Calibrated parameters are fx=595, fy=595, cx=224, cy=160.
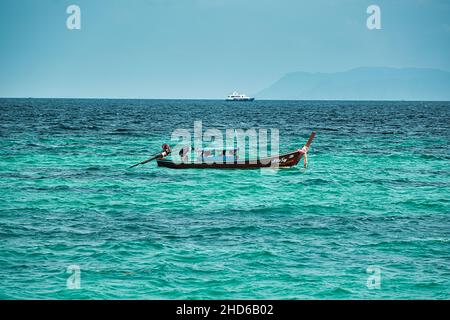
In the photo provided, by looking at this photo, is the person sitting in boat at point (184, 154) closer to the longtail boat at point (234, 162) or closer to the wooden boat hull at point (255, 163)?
the longtail boat at point (234, 162)

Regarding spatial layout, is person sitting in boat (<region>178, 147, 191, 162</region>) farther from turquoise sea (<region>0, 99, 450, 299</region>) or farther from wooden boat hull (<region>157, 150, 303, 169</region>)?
turquoise sea (<region>0, 99, 450, 299</region>)

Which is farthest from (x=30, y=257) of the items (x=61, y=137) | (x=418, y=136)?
(x=418, y=136)

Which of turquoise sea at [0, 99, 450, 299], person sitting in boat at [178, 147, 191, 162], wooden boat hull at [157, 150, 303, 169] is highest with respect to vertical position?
person sitting in boat at [178, 147, 191, 162]

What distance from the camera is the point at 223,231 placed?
24.2m

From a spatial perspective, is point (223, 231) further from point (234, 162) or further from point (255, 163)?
point (255, 163)

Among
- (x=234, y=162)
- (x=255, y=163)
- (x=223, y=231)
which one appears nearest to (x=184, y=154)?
(x=234, y=162)

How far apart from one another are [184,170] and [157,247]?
820 inches

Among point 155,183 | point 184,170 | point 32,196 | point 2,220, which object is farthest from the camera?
point 184,170

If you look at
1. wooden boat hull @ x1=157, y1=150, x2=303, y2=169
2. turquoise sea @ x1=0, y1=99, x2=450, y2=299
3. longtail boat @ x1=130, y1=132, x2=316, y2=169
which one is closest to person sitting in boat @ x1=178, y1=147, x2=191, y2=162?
longtail boat @ x1=130, y1=132, x2=316, y2=169

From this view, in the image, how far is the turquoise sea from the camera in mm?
18391

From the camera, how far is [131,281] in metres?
18.6

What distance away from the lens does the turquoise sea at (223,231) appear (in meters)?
18.4

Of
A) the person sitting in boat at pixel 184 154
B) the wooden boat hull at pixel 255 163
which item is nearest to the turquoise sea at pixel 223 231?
the wooden boat hull at pixel 255 163
